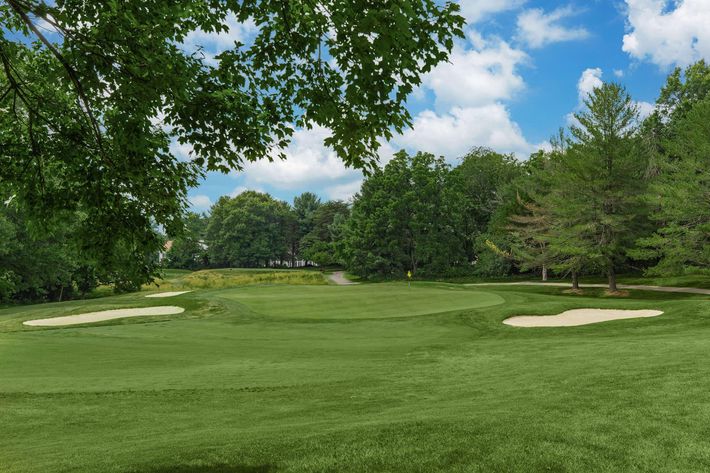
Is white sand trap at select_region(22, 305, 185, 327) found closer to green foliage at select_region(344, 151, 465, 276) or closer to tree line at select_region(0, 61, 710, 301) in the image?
tree line at select_region(0, 61, 710, 301)

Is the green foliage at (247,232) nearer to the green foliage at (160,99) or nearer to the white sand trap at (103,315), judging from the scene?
the white sand trap at (103,315)

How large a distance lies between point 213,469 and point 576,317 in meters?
19.1

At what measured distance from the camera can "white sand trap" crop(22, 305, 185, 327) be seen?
22.4 meters

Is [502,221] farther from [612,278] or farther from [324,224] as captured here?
[324,224]

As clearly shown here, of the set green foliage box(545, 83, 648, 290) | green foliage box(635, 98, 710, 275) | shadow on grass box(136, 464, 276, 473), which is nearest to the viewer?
shadow on grass box(136, 464, 276, 473)

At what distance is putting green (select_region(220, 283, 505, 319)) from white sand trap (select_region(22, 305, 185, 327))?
3858mm

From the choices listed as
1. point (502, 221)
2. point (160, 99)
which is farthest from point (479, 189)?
point (160, 99)

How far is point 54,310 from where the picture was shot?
2542 centimetres

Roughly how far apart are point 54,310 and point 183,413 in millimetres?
22058

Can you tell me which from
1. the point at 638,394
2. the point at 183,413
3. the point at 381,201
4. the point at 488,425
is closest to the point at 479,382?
the point at 638,394

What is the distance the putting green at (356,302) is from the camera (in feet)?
73.6

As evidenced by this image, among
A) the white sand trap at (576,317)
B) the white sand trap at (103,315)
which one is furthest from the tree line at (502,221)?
the white sand trap at (576,317)

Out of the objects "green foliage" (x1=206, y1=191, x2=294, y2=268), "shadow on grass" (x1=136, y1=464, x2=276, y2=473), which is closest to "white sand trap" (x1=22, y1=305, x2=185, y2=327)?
"shadow on grass" (x1=136, y1=464, x2=276, y2=473)

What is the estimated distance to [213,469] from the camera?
4.78m
